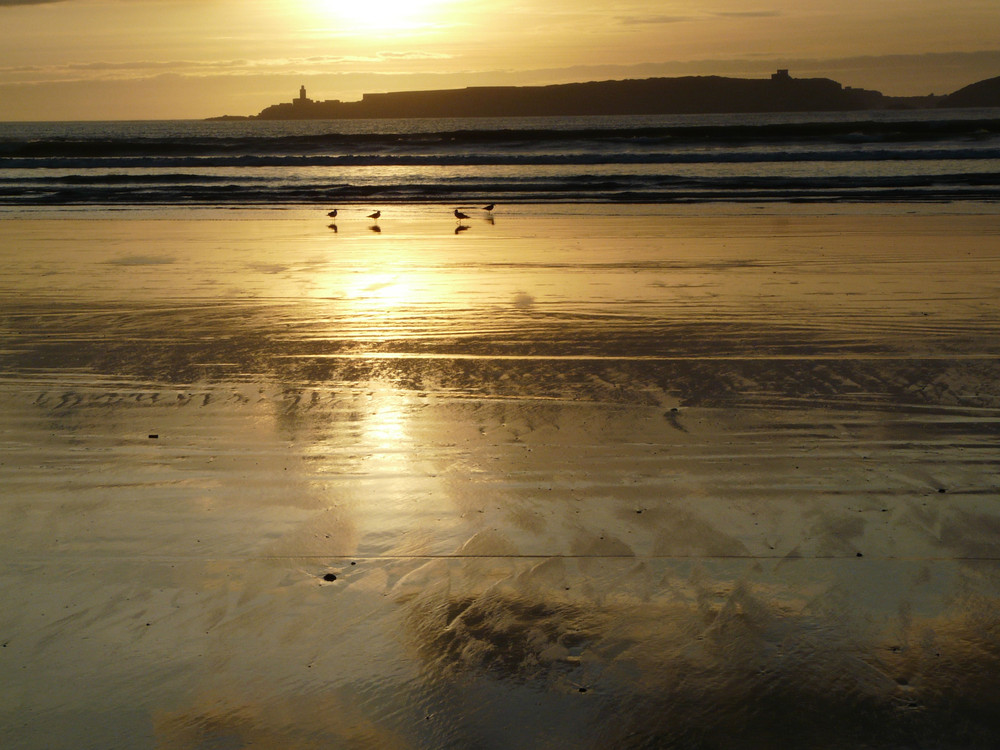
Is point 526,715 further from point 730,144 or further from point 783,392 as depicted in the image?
point 730,144

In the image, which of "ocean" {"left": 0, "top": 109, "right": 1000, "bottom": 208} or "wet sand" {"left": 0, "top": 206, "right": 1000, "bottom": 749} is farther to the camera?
"ocean" {"left": 0, "top": 109, "right": 1000, "bottom": 208}

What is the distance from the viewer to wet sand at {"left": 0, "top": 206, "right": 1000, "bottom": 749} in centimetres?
296

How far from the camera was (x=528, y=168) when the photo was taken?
33.9 meters

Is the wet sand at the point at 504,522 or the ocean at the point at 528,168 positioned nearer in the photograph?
the wet sand at the point at 504,522

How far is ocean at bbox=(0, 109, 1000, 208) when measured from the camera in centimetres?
2372

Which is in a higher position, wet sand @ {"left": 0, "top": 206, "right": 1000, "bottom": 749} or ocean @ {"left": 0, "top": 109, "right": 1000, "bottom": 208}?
ocean @ {"left": 0, "top": 109, "right": 1000, "bottom": 208}

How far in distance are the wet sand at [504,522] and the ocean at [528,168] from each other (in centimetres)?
1451

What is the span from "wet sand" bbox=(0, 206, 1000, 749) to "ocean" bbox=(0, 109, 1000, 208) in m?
14.5

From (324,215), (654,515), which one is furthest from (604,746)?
(324,215)

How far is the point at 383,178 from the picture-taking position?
31641mm

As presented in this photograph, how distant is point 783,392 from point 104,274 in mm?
9299

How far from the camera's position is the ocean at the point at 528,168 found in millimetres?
23719

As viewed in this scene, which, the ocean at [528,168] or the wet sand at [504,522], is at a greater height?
the ocean at [528,168]

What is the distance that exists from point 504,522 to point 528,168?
31.0 meters
